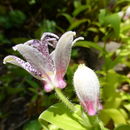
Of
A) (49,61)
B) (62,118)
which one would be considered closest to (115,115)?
(62,118)

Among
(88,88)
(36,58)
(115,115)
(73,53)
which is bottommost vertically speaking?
(115,115)

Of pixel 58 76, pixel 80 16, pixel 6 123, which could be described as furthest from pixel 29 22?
pixel 58 76

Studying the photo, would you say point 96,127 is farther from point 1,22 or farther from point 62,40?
point 1,22

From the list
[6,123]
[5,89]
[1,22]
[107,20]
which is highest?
[1,22]

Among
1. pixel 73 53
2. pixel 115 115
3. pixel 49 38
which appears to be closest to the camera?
pixel 49 38

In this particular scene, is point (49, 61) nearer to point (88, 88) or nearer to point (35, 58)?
point (35, 58)

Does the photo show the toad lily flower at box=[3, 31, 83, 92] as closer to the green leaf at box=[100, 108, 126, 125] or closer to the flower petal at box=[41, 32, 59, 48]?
the flower petal at box=[41, 32, 59, 48]

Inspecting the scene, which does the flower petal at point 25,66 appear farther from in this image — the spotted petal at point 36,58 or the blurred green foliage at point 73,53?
the blurred green foliage at point 73,53

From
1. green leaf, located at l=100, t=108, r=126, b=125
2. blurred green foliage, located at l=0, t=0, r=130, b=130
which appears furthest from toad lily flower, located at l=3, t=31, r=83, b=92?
green leaf, located at l=100, t=108, r=126, b=125
